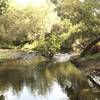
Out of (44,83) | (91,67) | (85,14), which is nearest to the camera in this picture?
(44,83)

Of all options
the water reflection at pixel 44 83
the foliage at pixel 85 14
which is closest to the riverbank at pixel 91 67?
the water reflection at pixel 44 83

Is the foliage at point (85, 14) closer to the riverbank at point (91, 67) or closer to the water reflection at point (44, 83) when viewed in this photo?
the riverbank at point (91, 67)

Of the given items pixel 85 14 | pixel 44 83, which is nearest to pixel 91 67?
pixel 44 83

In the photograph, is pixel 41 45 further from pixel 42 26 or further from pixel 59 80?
pixel 59 80

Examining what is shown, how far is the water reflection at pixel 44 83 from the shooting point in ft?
67.3

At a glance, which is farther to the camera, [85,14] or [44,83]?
[85,14]

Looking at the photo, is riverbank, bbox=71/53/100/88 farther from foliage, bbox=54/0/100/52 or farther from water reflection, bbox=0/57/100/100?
foliage, bbox=54/0/100/52

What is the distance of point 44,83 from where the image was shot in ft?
83.5

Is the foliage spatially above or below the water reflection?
above

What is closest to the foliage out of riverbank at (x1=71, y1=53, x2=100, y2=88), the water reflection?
riverbank at (x1=71, y1=53, x2=100, y2=88)

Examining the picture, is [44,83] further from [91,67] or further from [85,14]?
[85,14]

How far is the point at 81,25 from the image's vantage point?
3803 centimetres

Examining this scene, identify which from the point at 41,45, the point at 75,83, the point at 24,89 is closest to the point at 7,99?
the point at 24,89

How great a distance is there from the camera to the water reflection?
20.5 metres
